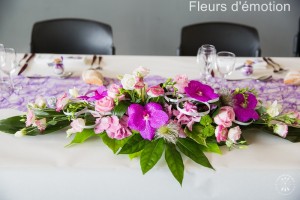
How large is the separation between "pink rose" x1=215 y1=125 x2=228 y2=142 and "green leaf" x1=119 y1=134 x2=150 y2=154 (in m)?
0.17

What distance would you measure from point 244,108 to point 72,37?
126cm

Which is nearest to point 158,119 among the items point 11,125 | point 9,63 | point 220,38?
point 11,125

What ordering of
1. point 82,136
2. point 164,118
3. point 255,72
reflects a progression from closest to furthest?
point 164,118
point 82,136
point 255,72

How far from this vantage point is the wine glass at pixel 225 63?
55.2 inches

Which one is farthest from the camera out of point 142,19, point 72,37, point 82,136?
point 142,19

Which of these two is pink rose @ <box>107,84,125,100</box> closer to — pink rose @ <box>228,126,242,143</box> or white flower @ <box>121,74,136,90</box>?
white flower @ <box>121,74,136,90</box>

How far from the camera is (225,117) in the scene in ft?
3.18

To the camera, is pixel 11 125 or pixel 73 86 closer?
pixel 11 125

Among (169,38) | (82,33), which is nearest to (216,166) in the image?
(82,33)

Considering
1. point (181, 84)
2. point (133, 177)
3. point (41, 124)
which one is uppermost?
point (181, 84)

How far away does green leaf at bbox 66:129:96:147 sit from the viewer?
1031mm

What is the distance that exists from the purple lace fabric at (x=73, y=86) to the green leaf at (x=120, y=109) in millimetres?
424

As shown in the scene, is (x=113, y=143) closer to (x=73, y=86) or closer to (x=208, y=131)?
(x=208, y=131)

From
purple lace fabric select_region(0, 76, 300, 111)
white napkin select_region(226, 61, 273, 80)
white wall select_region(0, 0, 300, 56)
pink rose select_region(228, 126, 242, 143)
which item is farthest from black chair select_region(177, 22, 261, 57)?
pink rose select_region(228, 126, 242, 143)
